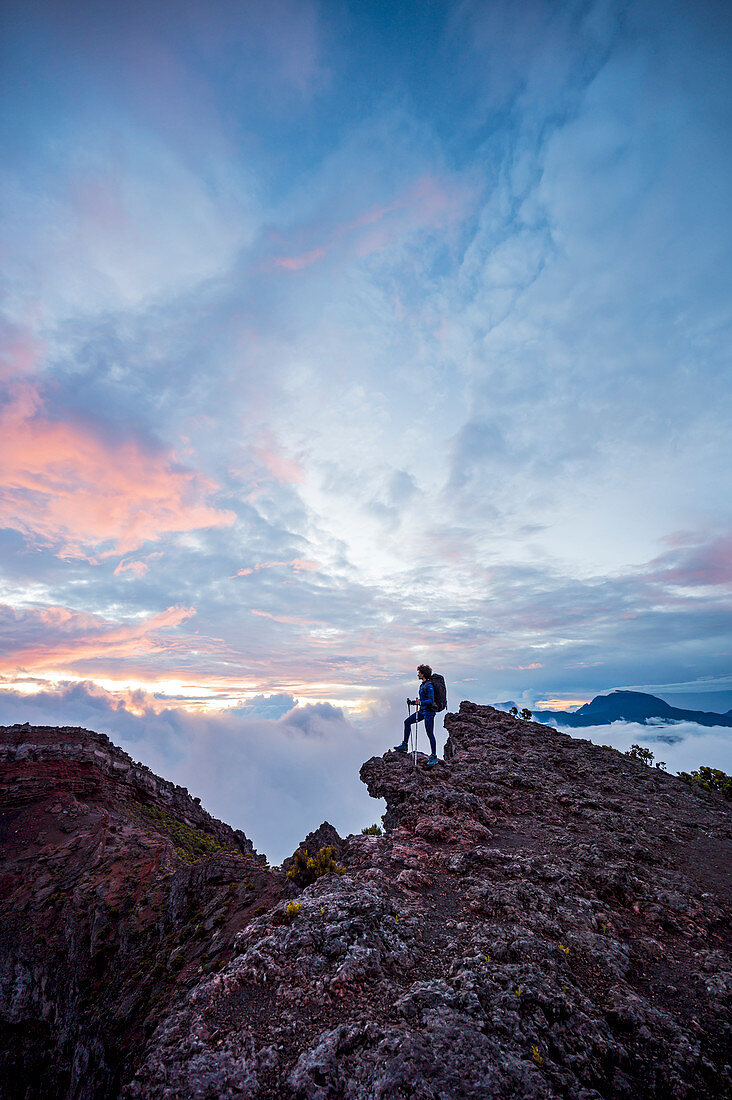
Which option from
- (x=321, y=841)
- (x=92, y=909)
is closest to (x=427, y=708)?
(x=321, y=841)

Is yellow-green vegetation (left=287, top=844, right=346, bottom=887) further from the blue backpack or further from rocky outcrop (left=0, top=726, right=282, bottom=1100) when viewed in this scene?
the blue backpack

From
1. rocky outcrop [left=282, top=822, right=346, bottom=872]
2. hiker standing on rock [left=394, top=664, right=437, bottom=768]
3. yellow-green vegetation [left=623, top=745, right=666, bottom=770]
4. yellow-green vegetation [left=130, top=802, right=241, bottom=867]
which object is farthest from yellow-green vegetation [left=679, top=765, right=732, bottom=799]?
yellow-green vegetation [left=130, top=802, right=241, bottom=867]

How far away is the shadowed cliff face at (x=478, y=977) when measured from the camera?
20.5 ft

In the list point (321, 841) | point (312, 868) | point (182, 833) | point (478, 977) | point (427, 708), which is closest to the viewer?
point (478, 977)

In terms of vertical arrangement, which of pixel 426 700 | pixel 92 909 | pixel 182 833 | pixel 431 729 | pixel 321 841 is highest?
pixel 426 700

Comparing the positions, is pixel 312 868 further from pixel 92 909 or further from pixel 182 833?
pixel 182 833

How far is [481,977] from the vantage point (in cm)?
768

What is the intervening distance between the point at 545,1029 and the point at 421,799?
928 centimetres

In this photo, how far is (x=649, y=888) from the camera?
35.5ft

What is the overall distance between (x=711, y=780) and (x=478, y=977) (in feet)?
56.7

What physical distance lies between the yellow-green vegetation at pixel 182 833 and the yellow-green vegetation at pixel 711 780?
2750 cm

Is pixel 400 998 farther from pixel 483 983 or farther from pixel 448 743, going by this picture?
pixel 448 743

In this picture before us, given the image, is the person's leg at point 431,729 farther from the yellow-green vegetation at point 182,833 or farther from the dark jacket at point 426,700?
the yellow-green vegetation at point 182,833

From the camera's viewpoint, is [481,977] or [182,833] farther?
[182,833]
